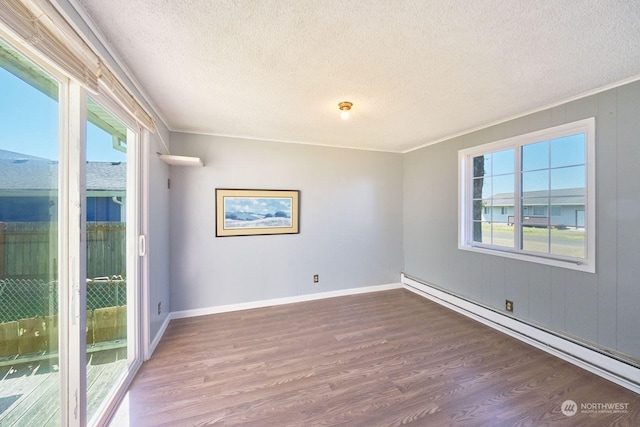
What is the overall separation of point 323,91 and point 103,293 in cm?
223

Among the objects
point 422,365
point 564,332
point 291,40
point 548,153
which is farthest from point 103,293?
point 548,153

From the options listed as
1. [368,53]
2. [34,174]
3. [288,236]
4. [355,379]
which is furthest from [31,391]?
[288,236]

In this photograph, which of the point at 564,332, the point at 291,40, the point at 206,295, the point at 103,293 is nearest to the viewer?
the point at 291,40

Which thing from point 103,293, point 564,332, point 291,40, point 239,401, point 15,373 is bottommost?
point 239,401

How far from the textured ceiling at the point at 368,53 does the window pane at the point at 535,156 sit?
39 cm

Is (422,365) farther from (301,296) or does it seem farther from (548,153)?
(548,153)

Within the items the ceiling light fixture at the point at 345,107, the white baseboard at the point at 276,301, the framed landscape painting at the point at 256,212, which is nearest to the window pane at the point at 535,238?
the white baseboard at the point at 276,301

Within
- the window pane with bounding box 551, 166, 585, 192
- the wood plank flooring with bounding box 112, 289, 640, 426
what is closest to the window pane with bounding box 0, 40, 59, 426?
the wood plank flooring with bounding box 112, 289, 640, 426

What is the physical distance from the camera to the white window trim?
206 cm

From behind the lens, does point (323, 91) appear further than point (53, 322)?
Yes

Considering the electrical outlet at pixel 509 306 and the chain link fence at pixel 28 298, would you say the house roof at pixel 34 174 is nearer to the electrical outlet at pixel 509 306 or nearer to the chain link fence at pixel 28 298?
the chain link fence at pixel 28 298

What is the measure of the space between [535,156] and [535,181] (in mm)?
261

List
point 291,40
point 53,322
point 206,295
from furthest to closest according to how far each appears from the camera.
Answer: point 206,295 < point 291,40 < point 53,322

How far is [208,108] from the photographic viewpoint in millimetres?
2402
